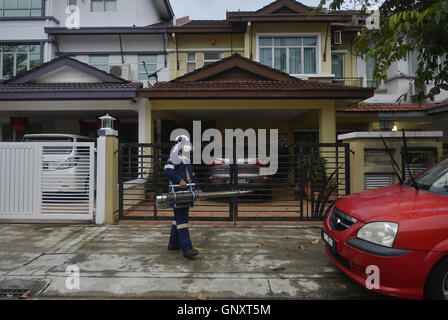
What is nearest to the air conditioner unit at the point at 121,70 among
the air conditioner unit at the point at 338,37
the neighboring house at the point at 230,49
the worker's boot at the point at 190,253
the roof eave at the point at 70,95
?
the neighboring house at the point at 230,49

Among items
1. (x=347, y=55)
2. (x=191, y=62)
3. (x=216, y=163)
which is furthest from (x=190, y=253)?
Answer: (x=347, y=55)

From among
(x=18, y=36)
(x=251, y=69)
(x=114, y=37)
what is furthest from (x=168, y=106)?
(x=18, y=36)

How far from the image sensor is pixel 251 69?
855cm

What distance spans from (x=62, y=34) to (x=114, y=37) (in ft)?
7.42

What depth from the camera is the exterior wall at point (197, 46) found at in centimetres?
1247

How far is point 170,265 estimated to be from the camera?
3.75 meters

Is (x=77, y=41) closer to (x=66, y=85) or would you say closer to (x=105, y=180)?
(x=66, y=85)

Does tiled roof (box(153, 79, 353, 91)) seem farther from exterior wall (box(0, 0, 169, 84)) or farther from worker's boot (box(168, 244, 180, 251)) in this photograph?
exterior wall (box(0, 0, 169, 84))

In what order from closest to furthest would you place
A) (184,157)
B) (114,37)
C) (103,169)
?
(184,157)
(103,169)
(114,37)

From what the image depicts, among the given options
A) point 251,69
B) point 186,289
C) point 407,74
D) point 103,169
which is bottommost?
point 186,289

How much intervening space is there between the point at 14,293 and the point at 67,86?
653 cm

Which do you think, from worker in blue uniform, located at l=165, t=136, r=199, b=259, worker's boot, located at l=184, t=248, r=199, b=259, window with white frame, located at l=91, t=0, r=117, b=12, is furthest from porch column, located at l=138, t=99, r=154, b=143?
window with white frame, located at l=91, t=0, r=117, b=12

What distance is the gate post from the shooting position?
18.7ft

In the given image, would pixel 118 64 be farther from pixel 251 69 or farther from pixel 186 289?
pixel 186 289
